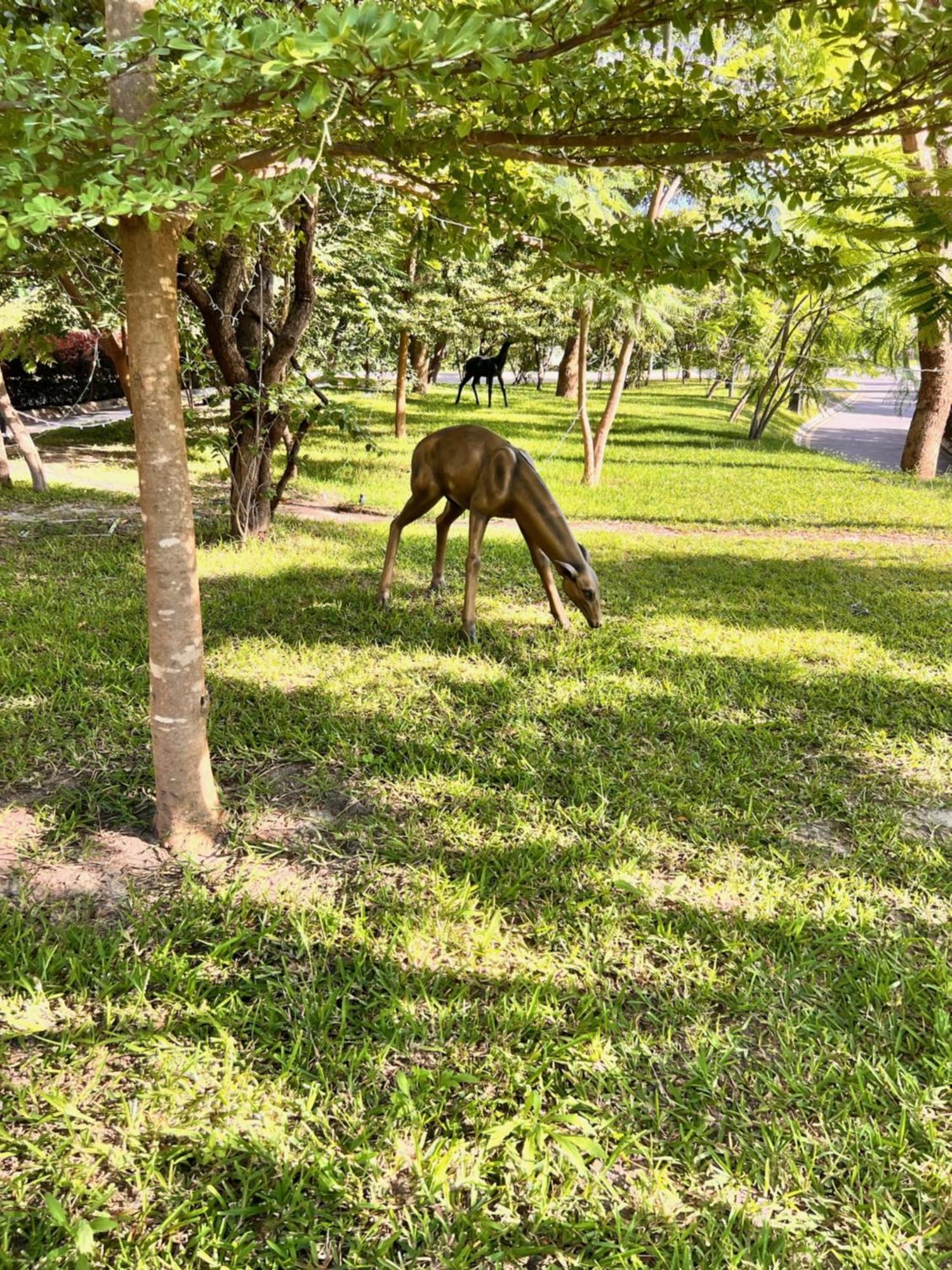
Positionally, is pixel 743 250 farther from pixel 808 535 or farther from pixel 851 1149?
pixel 808 535

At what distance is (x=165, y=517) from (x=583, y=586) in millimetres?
2756

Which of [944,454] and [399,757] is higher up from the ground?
[944,454]

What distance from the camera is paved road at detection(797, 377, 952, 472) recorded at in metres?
18.3

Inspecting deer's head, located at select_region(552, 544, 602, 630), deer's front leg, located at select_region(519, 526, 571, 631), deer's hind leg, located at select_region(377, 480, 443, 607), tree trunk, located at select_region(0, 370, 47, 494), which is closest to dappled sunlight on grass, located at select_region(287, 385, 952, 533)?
deer's hind leg, located at select_region(377, 480, 443, 607)

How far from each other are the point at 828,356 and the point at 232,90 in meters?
16.0

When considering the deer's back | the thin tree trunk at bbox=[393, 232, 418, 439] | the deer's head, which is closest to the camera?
the deer's head

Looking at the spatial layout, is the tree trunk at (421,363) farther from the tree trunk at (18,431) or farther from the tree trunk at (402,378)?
the tree trunk at (18,431)

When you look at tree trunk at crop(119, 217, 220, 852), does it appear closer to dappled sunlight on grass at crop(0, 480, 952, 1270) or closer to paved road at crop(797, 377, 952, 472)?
dappled sunlight on grass at crop(0, 480, 952, 1270)

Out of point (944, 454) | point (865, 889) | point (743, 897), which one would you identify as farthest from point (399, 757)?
point (944, 454)

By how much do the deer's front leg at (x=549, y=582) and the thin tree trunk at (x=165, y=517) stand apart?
8.46 ft

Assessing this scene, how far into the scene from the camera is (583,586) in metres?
4.80

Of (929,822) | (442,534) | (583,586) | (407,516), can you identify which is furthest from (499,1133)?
(442,534)

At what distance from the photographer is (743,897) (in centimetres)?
298

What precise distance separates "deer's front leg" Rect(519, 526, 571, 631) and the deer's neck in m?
0.10
